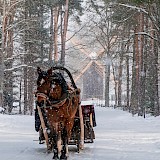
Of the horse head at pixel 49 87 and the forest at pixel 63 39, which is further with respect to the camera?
the forest at pixel 63 39

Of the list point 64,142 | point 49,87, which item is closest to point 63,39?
point 64,142

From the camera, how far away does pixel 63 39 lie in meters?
37.7

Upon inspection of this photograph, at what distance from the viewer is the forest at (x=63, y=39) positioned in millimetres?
30625

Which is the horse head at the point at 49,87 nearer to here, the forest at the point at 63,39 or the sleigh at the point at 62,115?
the sleigh at the point at 62,115

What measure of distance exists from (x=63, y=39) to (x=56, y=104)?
2929cm

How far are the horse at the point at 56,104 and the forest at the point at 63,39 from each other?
31.6 feet

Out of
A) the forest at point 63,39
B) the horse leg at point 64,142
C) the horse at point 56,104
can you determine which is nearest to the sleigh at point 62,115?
the horse at point 56,104

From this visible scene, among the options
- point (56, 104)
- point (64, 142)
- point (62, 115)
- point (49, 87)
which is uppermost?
point (49, 87)

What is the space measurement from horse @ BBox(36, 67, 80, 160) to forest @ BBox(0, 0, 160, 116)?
9623 millimetres

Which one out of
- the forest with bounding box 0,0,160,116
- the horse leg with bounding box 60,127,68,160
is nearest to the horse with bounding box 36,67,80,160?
the horse leg with bounding box 60,127,68,160

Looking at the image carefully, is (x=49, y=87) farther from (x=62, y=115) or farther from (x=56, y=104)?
(x=62, y=115)

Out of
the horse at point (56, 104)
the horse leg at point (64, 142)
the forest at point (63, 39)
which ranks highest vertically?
the forest at point (63, 39)

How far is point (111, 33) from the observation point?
2063 inches

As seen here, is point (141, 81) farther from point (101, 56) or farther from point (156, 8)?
point (101, 56)
